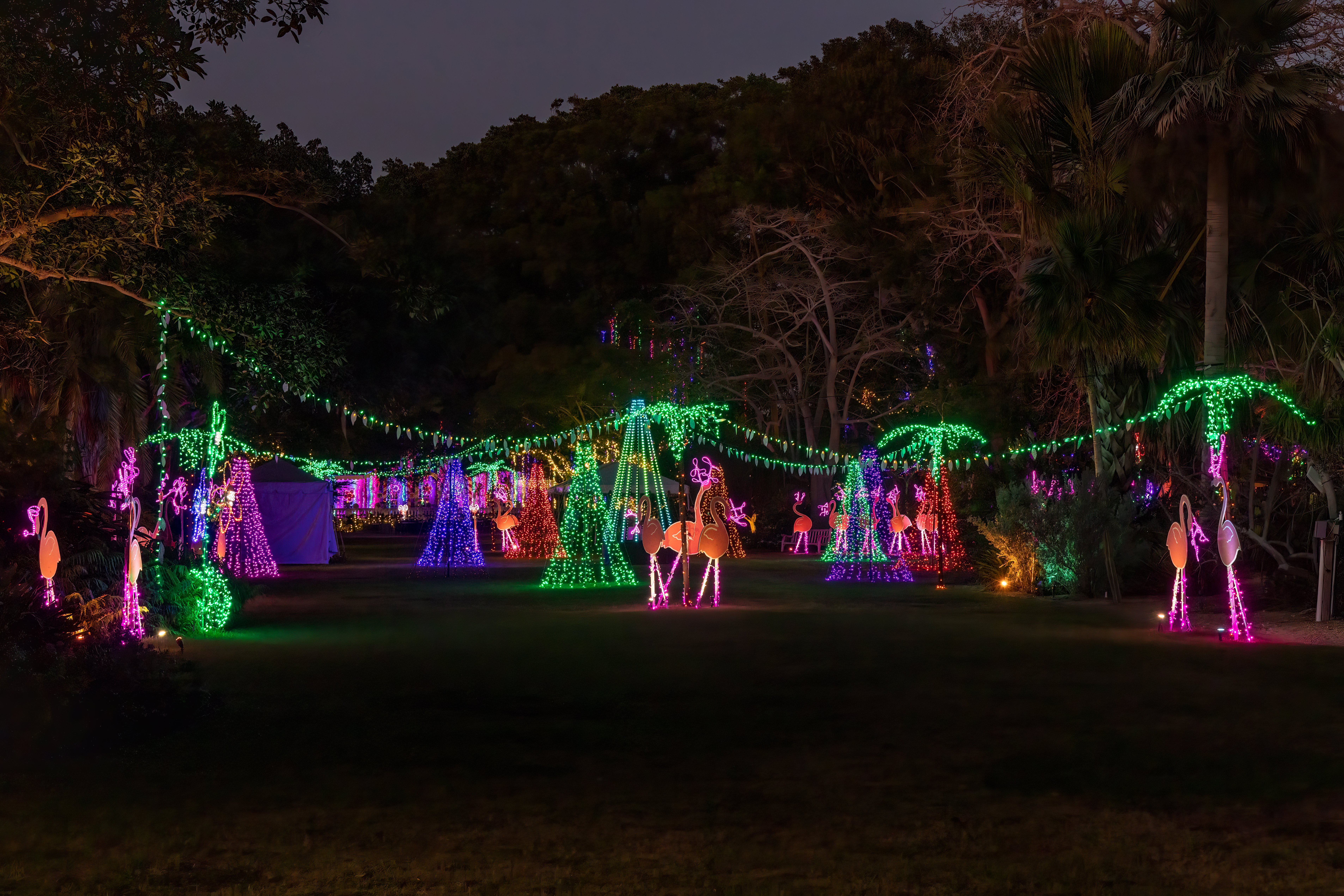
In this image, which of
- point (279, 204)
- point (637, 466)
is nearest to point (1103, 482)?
point (279, 204)

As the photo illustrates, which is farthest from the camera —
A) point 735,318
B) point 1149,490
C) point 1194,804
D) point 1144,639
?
point 735,318

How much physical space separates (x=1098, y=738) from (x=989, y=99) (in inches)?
684

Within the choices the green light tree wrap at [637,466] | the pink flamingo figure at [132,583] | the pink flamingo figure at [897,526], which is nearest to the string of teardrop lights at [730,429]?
the green light tree wrap at [637,466]

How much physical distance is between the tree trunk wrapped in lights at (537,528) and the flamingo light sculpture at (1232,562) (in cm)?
2032

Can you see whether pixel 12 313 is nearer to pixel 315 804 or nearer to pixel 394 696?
pixel 394 696

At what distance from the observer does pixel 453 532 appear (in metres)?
28.0

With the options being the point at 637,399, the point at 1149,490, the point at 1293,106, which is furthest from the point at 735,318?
the point at 1293,106

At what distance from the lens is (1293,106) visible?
58.4 feet

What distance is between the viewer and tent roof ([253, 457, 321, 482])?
3274 centimetres

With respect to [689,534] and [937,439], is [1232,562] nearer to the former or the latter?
[689,534]

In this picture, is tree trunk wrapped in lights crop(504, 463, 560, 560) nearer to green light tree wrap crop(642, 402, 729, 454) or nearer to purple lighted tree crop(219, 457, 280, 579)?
green light tree wrap crop(642, 402, 729, 454)

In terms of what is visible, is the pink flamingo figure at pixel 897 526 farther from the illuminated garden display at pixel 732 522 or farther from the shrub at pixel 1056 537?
the shrub at pixel 1056 537

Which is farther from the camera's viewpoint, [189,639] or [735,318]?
[735,318]

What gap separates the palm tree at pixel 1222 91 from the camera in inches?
701
